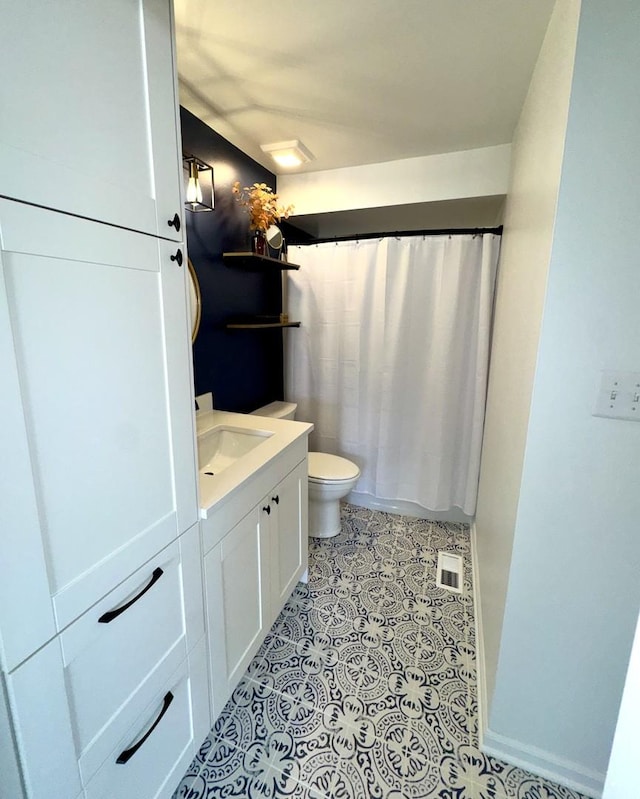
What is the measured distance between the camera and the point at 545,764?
3.96 feet

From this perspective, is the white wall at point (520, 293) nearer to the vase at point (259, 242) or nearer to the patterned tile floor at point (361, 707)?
the patterned tile floor at point (361, 707)

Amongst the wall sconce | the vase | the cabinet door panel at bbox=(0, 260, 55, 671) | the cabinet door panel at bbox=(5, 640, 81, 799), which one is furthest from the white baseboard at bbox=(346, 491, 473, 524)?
the cabinet door panel at bbox=(0, 260, 55, 671)

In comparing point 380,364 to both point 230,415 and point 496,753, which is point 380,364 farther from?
point 496,753

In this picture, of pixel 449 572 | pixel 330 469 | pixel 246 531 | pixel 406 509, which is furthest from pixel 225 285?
pixel 449 572

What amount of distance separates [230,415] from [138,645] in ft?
3.90

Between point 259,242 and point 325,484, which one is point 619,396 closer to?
point 325,484

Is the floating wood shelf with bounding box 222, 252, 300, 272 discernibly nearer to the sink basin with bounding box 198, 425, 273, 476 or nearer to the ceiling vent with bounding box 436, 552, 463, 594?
the sink basin with bounding box 198, 425, 273, 476

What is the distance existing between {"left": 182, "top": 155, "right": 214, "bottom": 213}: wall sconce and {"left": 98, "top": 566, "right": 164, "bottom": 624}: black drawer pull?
57.9 inches

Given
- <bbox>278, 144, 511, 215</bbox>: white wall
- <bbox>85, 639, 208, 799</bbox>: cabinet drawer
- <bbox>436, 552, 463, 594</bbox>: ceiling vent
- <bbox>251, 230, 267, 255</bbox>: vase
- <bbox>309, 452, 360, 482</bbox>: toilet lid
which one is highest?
<bbox>278, 144, 511, 215</bbox>: white wall

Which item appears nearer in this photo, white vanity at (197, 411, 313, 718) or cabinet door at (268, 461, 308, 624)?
white vanity at (197, 411, 313, 718)

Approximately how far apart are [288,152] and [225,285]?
29.9 inches

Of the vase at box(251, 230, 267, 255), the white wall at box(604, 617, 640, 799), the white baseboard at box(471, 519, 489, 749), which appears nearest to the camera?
the white wall at box(604, 617, 640, 799)

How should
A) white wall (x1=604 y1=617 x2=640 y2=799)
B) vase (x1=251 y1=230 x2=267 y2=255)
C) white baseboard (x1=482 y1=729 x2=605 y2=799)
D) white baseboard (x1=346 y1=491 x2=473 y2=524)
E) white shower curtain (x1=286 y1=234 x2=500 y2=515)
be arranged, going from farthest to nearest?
white baseboard (x1=346 y1=491 x2=473 y2=524), white shower curtain (x1=286 y1=234 x2=500 y2=515), vase (x1=251 y1=230 x2=267 y2=255), white baseboard (x1=482 y1=729 x2=605 y2=799), white wall (x1=604 y1=617 x2=640 y2=799)

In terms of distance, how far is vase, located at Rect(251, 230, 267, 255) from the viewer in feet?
6.89
